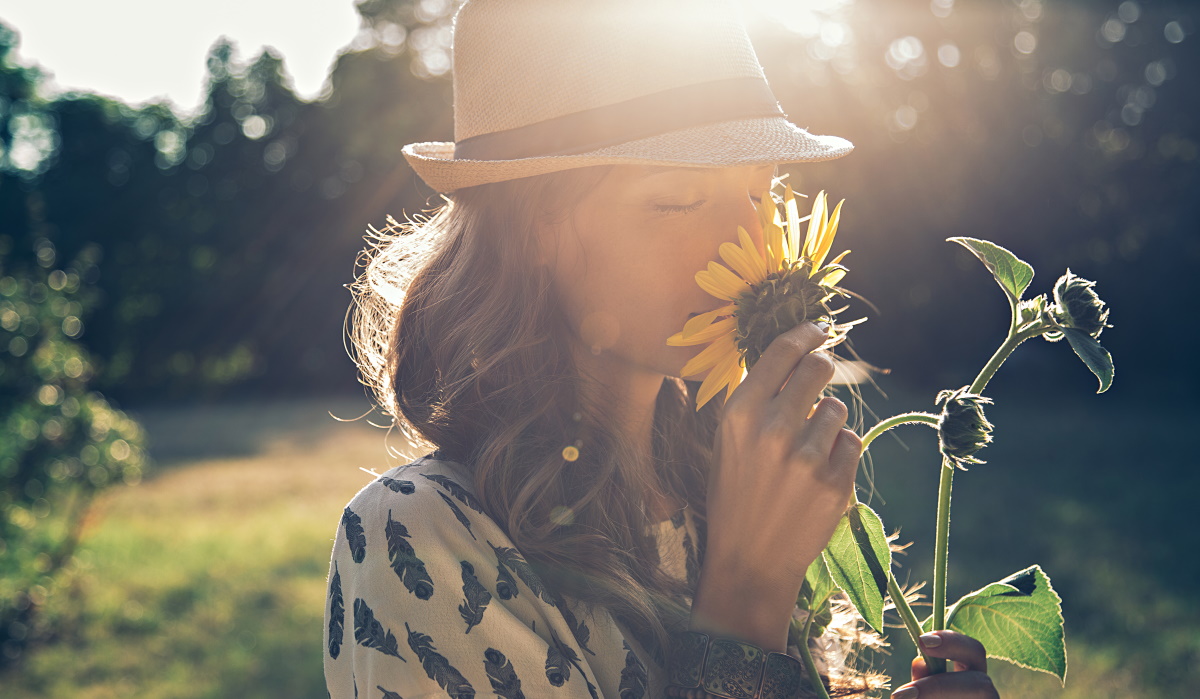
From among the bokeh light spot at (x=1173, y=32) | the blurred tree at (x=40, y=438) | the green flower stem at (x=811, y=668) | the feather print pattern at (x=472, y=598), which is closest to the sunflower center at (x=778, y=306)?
the green flower stem at (x=811, y=668)

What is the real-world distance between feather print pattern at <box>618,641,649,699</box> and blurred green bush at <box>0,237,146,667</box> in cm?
446

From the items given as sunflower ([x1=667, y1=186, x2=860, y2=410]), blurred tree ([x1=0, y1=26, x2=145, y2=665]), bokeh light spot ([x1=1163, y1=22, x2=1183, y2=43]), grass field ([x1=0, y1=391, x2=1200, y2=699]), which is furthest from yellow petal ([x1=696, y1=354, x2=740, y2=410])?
bokeh light spot ([x1=1163, y1=22, x2=1183, y2=43])

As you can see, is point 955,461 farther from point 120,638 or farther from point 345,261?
point 345,261

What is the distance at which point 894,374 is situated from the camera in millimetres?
11641

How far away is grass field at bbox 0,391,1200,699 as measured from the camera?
474 centimetres

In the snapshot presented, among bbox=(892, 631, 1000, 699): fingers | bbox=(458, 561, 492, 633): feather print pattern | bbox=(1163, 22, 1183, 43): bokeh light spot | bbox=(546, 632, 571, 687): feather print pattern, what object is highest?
bbox=(458, 561, 492, 633): feather print pattern

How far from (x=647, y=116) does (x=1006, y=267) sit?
541 millimetres

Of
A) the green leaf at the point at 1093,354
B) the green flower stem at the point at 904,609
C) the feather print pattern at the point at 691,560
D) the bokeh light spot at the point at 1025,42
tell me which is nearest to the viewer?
the green leaf at the point at 1093,354

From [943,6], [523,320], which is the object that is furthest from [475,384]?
[943,6]

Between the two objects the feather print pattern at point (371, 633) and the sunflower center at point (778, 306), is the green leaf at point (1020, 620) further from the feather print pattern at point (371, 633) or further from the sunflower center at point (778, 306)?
the feather print pattern at point (371, 633)

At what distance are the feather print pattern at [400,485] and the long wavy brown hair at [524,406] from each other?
0.39 feet

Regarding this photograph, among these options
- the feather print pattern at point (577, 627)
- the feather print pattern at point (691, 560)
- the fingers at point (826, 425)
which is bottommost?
the feather print pattern at point (691, 560)

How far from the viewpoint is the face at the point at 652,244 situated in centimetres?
130

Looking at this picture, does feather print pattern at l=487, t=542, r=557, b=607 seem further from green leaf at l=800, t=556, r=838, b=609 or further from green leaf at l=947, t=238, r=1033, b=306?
green leaf at l=947, t=238, r=1033, b=306
